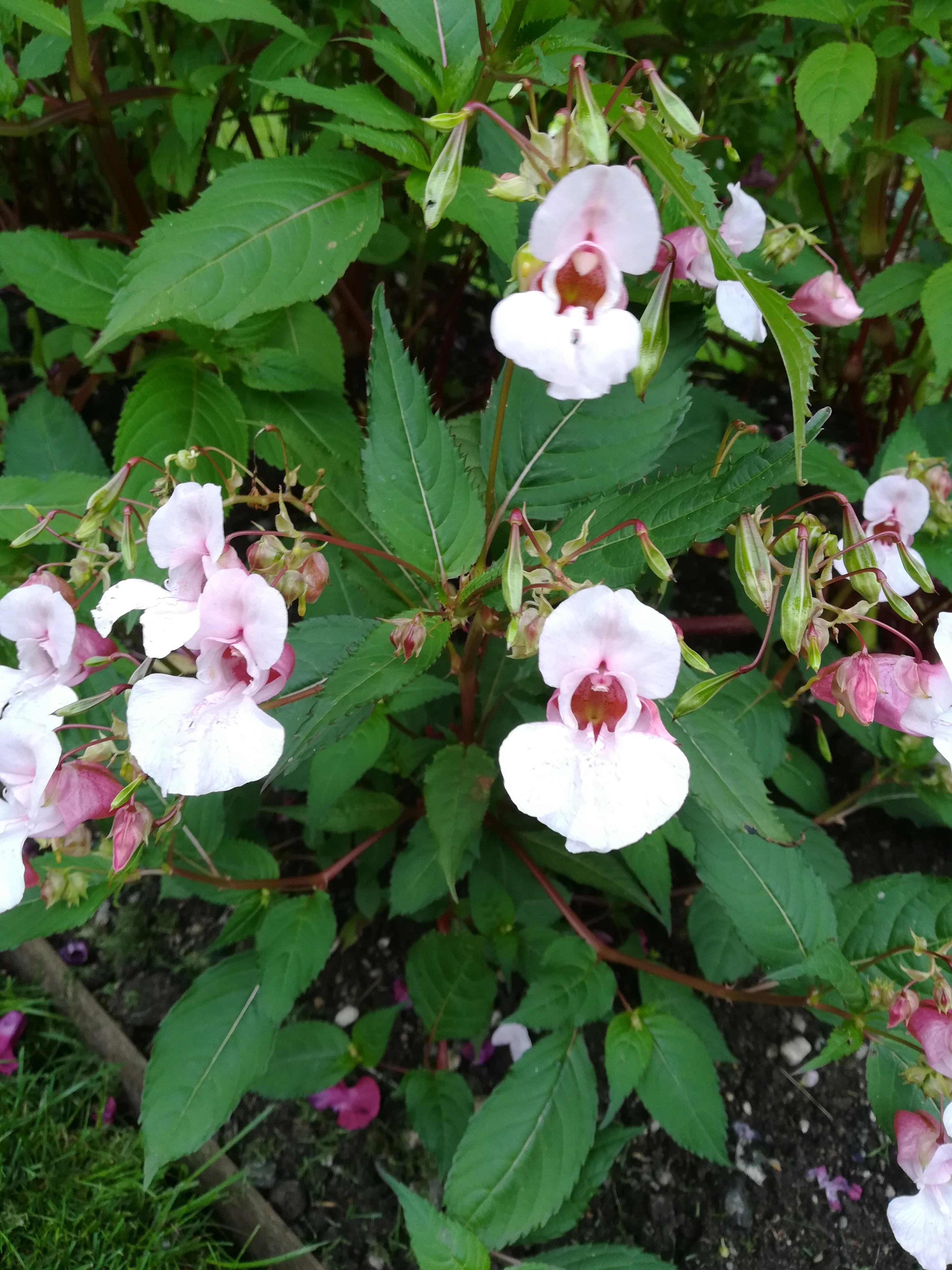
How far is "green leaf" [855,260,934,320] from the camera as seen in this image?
1.28 meters

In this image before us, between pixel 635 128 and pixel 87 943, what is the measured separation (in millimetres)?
1483

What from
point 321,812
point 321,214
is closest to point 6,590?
point 321,812

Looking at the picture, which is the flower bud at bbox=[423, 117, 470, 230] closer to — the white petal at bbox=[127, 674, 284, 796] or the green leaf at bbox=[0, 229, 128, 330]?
the white petal at bbox=[127, 674, 284, 796]

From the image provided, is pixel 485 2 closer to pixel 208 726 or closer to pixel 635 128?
pixel 635 128

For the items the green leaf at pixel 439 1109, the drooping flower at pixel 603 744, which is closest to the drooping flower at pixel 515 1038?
the green leaf at pixel 439 1109

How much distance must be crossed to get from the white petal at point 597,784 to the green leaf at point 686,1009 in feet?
2.08

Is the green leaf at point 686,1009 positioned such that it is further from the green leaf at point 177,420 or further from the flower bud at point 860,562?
the green leaf at point 177,420

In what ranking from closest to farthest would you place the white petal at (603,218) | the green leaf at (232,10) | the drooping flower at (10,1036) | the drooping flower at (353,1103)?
the white petal at (603,218), the green leaf at (232,10), the drooping flower at (353,1103), the drooping flower at (10,1036)

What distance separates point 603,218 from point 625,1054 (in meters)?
0.94

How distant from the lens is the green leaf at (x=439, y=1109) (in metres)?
1.16

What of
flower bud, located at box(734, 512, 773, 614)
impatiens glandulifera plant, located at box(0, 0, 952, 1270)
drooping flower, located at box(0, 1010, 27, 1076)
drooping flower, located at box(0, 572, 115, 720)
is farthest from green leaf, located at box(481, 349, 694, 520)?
drooping flower, located at box(0, 1010, 27, 1076)

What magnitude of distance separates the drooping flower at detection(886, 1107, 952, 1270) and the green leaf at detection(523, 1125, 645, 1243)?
33 centimetres

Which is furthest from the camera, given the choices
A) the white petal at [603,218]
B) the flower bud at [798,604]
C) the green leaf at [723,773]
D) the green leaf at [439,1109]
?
the green leaf at [439,1109]

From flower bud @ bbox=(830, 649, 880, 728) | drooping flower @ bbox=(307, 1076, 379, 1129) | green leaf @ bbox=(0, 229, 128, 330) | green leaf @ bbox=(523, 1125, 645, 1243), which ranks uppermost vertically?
green leaf @ bbox=(0, 229, 128, 330)
